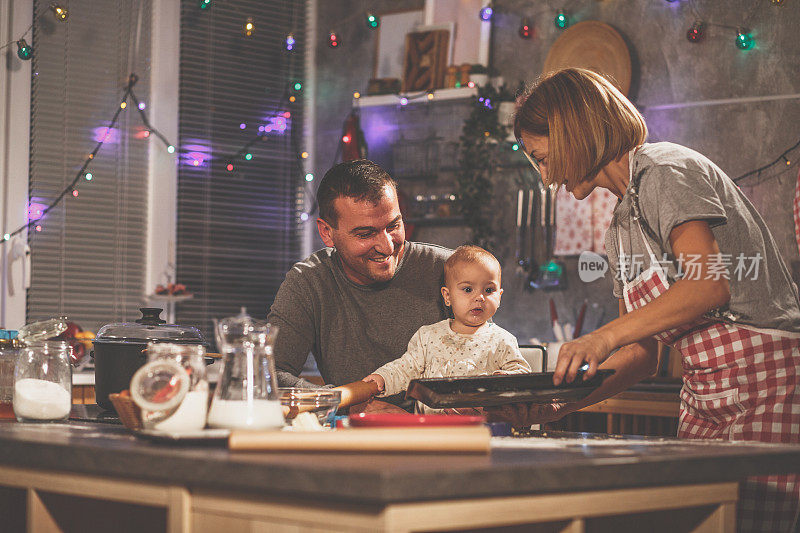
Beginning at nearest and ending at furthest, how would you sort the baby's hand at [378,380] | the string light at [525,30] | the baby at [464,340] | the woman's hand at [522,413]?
the woman's hand at [522,413] < the baby's hand at [378,380] < the baby at [464,340] < the string light at [525,30]

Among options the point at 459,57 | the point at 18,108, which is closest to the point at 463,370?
the point at 459,57

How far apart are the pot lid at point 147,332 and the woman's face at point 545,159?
0.97 m

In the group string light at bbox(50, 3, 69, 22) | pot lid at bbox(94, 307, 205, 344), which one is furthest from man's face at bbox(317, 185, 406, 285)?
string light at bbox(50, 3, 69, 22)

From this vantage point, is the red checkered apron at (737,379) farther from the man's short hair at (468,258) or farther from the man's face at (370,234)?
the man's face at (370,234)

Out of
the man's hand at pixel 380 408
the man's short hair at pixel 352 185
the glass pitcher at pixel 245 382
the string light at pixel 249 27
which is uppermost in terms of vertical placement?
the string light at pixel 249 27

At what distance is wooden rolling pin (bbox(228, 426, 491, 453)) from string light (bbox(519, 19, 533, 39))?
3996 mm

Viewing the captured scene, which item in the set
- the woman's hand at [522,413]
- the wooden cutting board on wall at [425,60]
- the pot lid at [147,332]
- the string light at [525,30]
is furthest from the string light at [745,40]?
the pot lid at [147,332]

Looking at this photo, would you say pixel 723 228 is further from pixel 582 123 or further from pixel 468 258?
pixel 468 258

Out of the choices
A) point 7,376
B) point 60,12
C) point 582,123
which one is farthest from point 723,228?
point 60,12

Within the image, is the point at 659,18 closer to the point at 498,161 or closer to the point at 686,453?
the point at 498,161

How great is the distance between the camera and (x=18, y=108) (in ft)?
15.6

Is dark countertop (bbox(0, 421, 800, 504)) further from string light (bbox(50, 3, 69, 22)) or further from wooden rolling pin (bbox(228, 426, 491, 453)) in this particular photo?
string light (bbox(50, 3, 69, 22))

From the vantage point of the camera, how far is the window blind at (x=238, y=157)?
204 inches

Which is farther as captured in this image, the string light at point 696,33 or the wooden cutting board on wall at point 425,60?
the wooden cutting board on wall at point 425,60
